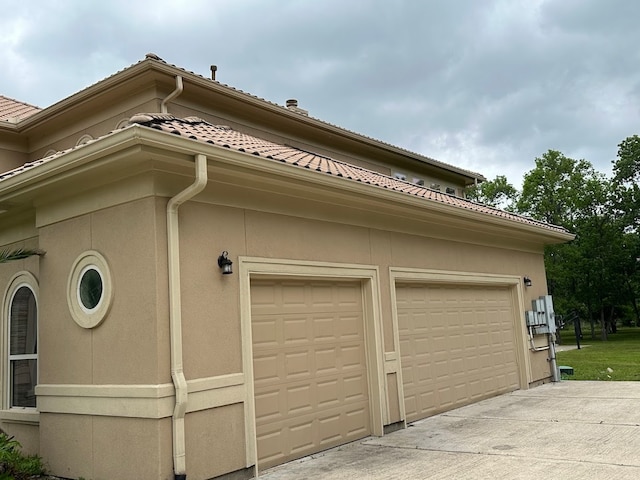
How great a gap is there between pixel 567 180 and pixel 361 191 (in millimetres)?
33853

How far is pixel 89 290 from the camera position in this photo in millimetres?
6391

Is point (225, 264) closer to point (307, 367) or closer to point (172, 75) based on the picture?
point (307, 367)

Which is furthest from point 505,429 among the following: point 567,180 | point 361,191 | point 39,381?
point 567,180

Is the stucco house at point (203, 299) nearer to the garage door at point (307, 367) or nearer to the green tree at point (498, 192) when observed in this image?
the garage door at point (307, 367)

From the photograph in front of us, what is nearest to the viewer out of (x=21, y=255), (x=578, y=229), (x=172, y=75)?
(x=21, y=255)

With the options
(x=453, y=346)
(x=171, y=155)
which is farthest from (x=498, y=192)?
(x=171, y=155)

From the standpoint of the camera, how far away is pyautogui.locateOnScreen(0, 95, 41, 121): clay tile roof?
38.8 feet

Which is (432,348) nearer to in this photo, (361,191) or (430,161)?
(361,191)

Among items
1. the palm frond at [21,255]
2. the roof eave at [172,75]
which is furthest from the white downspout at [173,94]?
the palm frond at [21,255]

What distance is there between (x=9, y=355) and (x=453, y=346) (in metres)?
6.70

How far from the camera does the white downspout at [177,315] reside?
5.56 meters

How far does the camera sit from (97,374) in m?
6.14

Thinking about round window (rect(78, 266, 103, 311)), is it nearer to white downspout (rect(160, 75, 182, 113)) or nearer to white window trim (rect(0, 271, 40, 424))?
white window trim (rect(0, 271, 40, 424))

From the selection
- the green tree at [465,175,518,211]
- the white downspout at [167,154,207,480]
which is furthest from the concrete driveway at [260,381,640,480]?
the green tree at [465,175,518,211]
